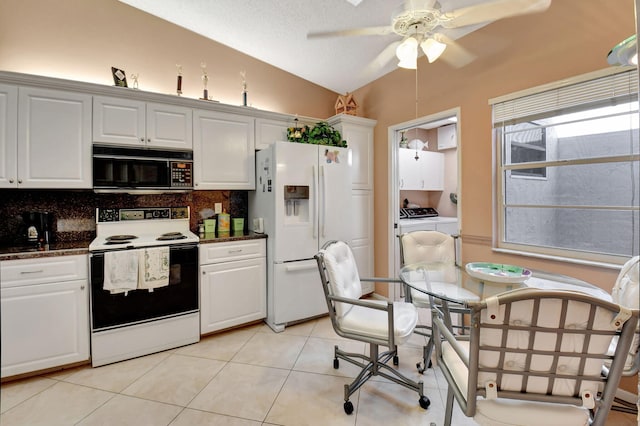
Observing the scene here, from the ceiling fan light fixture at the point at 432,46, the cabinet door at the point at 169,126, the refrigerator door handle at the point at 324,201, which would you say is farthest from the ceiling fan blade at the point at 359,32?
the cabinet door at the point at 169,126

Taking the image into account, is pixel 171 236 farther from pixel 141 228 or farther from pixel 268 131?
pixel 268 131

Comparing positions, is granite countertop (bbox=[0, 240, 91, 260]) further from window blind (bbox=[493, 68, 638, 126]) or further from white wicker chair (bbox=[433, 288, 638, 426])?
window blind (bbox=[493, 68, 638, 126])

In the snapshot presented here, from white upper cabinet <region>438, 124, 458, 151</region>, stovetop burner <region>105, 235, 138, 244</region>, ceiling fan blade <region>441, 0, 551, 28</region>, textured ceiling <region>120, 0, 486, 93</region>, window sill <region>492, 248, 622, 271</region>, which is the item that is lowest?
window sill <region>492, 248, 622, 271</region>

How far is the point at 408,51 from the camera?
187 cm

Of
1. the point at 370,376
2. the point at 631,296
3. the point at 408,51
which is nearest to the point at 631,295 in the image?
the point at 631,296

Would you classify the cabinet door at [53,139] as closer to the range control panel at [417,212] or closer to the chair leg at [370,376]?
the chair leg at [370,376]

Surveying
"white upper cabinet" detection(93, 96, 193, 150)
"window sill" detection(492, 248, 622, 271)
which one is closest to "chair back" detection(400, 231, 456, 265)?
"window sill" detection(492, 248, 622, 271)

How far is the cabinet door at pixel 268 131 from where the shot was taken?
316 centimetres

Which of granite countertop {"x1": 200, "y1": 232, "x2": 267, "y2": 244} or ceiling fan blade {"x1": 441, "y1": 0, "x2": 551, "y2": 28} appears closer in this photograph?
ceiling fan blade {"x1": 441, "y1": 0, "x2": 551, "y2": 28}

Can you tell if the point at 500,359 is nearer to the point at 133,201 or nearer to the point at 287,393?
the point at 287,393

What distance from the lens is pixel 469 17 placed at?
5.46 feet

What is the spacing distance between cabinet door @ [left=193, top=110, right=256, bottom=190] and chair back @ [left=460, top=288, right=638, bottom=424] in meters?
2.58

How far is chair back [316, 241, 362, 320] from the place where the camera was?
186cm

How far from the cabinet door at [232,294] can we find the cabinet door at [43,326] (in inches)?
34.2
